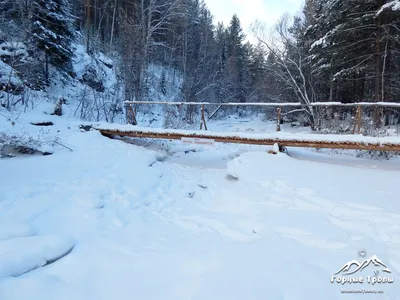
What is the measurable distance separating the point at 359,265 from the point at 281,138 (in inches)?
138

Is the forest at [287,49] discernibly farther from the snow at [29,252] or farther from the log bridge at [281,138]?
the snow at [29,252]

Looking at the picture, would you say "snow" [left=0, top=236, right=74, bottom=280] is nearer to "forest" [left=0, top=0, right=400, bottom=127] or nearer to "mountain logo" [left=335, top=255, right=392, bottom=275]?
"mountain logo" [left=335, top=255, right=392, bottom=275]

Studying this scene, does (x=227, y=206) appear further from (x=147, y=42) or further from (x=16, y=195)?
(x=147, y=42)

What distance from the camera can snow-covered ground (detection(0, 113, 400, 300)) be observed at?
157 centimetres

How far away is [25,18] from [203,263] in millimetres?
11415

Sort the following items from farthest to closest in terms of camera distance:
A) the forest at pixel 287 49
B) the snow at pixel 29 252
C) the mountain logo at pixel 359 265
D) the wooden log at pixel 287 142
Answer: the forest at pixel 287 49, the wooden log at pixel 287 142, the mountain logo at pixel 359 265, the snow at pixel 29 252

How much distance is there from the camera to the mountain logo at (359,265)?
1777mm

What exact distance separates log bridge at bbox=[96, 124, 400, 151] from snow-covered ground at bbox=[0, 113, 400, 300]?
0.52m

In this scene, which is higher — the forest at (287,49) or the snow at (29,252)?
the forest at (287,49)

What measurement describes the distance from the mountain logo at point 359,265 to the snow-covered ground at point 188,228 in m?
0.04
